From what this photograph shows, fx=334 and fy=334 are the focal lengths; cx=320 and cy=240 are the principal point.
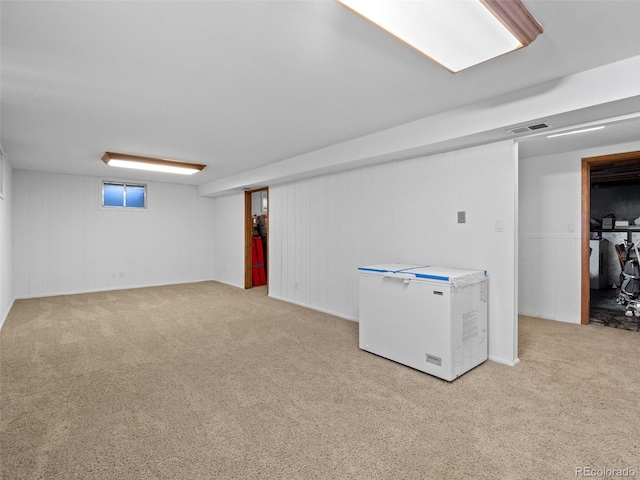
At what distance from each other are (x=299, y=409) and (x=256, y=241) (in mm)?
5695

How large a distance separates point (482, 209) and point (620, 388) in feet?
5.67

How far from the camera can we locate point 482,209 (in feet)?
10.6

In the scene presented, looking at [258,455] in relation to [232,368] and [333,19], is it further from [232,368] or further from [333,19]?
[333,19]

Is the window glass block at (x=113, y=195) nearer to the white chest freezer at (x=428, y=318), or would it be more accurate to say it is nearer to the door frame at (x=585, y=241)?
the white chest freezer at (x=428, y=318)

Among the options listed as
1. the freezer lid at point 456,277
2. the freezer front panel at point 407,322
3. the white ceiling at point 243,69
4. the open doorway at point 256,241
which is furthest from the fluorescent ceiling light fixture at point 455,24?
the open doorway at point 256,241

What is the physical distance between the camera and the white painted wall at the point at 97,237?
19.8ft

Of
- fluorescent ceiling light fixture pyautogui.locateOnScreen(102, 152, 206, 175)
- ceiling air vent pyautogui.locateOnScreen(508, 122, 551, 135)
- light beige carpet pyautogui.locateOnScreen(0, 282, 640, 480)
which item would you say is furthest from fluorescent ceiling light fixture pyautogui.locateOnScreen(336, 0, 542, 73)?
fluorescent ceiling light fixture pyautogui.locateOnScreen(102, 152, 206, 175)

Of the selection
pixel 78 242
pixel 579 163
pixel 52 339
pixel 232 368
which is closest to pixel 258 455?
pixel 232 368

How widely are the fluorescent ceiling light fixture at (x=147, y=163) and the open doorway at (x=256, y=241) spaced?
144 cm

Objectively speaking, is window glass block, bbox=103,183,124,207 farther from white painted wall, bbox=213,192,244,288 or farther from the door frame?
the door frame

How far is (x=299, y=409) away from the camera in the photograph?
2271 millimetres

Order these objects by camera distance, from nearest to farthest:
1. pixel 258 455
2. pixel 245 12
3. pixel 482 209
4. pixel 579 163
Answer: pixel 245 12 < pixel 258 455 < pixel 482 209 < pixel 579 163

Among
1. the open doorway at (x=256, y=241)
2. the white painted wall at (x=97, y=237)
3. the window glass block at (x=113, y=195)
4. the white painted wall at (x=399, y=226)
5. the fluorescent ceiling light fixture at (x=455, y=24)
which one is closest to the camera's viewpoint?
the fluorescent ceiling light fixture at (x=455, y=24)

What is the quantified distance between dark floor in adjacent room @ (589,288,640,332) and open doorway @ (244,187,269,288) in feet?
17.8
